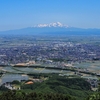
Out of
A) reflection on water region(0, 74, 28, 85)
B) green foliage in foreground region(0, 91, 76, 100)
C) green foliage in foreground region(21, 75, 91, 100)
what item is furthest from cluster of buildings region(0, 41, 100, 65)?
green foliage in foreground region(0, 91, 76, 100)

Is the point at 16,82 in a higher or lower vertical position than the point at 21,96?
lower

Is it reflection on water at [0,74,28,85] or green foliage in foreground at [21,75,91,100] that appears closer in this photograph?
green foliage in foreground at [21,75,91,100]

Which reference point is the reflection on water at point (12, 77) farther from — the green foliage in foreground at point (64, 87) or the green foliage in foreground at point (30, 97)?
the green foliage in foreground at point (30, 97)

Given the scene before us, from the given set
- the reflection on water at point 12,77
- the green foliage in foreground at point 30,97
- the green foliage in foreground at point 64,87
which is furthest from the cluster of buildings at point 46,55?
the green foliage in foreground at point 30,97

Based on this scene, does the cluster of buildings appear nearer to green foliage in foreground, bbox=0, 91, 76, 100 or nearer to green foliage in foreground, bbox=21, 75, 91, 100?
green foliage in foreground, bbox=21, 75, 91, 100

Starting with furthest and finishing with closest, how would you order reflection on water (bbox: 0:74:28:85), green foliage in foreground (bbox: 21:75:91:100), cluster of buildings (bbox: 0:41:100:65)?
cluster of buildings (bbox: 0:41:100:65), reflection on water (bbox: 0:74:28:85), green foliage in foreground (bbox: 21:75:91:100)

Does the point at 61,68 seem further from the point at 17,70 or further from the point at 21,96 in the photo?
the point at 21,96

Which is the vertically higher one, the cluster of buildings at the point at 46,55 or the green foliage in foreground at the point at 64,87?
the green foliage in foreground at the point at 64,87

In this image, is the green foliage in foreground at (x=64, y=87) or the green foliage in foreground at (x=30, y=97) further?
the green foliage in foreground at (x=64, y=87)

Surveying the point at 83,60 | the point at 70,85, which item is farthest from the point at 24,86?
the point at 83,60
